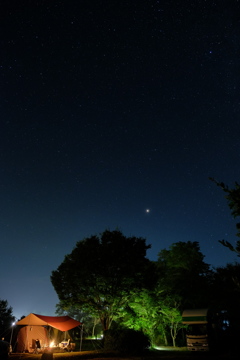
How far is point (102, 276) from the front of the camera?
2191cm

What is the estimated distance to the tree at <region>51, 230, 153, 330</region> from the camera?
Answer: 22.3 metres

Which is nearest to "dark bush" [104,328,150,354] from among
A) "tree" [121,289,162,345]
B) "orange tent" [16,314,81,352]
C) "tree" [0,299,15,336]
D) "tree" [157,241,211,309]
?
"tree" [121,289,162,345]

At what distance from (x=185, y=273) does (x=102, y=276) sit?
13079 millimetres

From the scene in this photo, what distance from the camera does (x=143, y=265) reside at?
23703 mm

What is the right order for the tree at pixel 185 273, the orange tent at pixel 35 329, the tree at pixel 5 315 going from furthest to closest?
the tree at pixel 5 315
the tree at pixel 185 273
the orange tent at pixel 35 329

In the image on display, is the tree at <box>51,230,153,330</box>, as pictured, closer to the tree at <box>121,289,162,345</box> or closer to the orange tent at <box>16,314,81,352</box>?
the tree at <box>121,289,162,345</box>

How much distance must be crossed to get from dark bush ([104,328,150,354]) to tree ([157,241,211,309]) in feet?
21.4

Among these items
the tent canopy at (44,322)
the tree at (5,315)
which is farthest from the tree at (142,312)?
the tree at (5,315)

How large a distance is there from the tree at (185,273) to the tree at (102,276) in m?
4.25

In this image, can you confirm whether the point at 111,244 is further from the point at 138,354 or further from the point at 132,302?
the point at 138,354

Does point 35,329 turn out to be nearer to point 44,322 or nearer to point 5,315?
point 44,322

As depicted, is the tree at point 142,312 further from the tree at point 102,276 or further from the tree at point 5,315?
the tree at point 5,315

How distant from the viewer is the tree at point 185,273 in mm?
27047

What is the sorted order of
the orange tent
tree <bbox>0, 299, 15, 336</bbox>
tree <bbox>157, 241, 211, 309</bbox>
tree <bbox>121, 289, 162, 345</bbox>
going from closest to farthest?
the orange tent → tree <bbox>121, 289, 162, 345</bbox> → tree <bbox>157, 241, 211, 309</bbox> → tree <bbox>0, 299, 15, 336</bbox>
